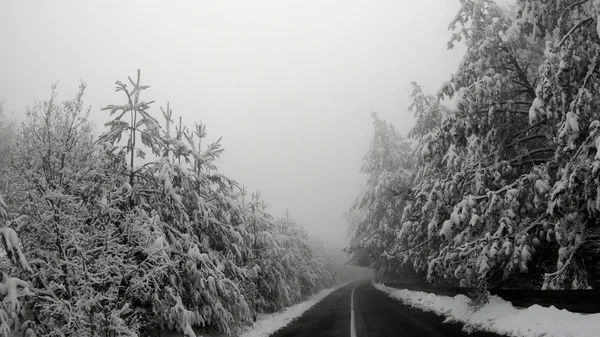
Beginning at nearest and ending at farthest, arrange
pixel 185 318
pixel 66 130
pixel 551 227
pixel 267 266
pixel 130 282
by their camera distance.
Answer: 1. pixel 130 282
2. pixel 66 130
3. pixel 185 318
4. pixel 551 227
5. pixel 267 266

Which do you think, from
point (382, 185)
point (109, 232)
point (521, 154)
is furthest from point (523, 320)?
point (382, 185)

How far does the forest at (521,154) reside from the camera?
712 cm

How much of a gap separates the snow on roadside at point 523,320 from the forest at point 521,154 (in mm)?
831

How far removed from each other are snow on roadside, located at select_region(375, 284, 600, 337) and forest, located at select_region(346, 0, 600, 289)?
2.72 ft

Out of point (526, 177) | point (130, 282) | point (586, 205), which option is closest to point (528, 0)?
point (526, 177)

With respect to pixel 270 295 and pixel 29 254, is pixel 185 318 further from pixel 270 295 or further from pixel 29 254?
pixel 270 295

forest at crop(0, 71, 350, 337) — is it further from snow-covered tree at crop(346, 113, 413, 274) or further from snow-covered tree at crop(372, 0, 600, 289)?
snow-covered tree at crop(346, 113, 413, 274)

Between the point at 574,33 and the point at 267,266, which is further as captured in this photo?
the point at 267,266

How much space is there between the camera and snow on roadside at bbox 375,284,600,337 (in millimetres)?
6105

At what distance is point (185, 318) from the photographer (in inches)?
304

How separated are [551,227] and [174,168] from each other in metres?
10.1

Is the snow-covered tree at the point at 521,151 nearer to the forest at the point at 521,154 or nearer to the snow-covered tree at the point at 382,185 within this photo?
the forest at the point at 521,154

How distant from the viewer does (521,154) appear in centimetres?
1040

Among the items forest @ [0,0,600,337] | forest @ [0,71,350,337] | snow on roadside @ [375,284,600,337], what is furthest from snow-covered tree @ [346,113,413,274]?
forest @ [0,71,350,337]
